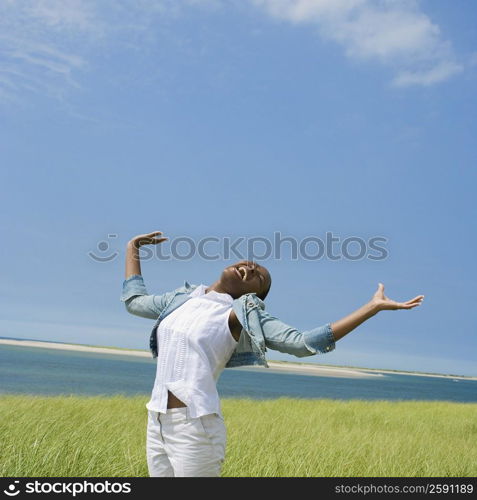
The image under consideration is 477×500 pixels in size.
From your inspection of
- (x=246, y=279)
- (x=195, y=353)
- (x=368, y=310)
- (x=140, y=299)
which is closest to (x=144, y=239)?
(x=140, y=299)

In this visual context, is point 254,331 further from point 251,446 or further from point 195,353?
point 251,446

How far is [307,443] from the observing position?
25.6ft

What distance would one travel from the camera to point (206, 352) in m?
3.04

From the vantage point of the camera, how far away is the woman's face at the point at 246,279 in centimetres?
321

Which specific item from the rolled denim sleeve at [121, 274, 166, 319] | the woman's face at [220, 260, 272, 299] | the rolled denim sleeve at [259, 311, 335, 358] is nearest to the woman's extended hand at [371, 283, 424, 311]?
the rolled denim sleeve at [259, 311, 335, 358]

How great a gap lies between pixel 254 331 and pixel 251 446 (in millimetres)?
4511

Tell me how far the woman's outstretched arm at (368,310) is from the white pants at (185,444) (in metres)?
0.79

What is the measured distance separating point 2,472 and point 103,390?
25.5 m

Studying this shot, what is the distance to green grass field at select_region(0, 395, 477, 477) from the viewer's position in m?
5.18

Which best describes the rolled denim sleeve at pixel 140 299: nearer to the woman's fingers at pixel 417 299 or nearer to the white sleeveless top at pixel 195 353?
the white sleeveless top at pixel 195 353

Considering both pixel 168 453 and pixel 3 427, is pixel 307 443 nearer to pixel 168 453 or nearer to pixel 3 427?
pixel 3 427

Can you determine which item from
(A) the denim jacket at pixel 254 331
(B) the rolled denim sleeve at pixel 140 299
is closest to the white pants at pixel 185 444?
(A) the denim jacket at pixel 254 331

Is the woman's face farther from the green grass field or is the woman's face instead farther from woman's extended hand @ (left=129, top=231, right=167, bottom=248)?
the green grass field
